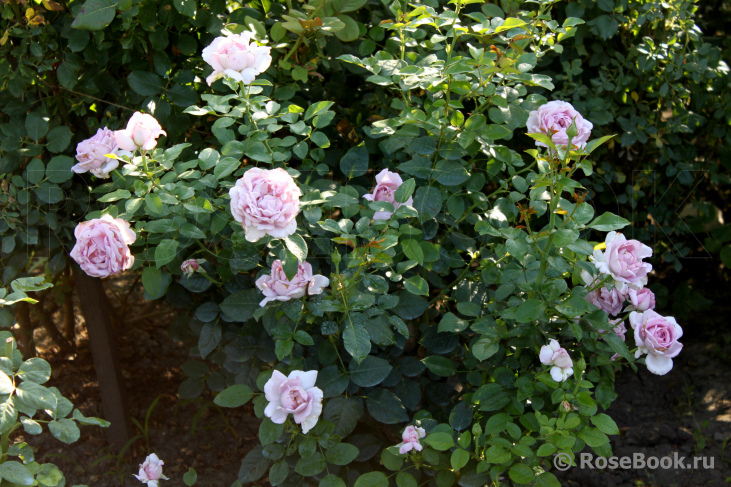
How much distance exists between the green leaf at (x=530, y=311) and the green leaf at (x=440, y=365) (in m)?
0.35

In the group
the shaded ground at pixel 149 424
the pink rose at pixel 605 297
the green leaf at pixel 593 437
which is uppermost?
the pink rose at pixel 605 297

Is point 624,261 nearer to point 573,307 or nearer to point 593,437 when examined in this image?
point 573,307

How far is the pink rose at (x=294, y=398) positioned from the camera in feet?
4.15

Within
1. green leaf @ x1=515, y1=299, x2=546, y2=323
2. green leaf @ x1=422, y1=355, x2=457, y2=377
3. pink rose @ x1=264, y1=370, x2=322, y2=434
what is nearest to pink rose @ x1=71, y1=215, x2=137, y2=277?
pink rose @ x1=264, y1=370, x2=322, y2=434

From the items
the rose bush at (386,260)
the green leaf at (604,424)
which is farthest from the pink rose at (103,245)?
the green leaf at (604,424)

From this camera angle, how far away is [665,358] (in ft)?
4.34

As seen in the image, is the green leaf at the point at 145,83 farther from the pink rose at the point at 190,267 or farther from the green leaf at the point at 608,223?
the green leaf at the point at 608,223

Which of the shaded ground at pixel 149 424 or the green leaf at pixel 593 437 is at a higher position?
the green leaf at pixel 593 437

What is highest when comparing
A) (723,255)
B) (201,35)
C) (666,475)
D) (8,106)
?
(201,35)

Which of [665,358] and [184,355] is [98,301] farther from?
[665,358]

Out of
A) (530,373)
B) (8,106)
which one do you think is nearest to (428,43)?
(530,373)

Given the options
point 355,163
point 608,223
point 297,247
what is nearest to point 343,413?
point 297,247

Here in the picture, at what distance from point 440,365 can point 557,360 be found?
0.37 m

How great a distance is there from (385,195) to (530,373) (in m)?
0.58
